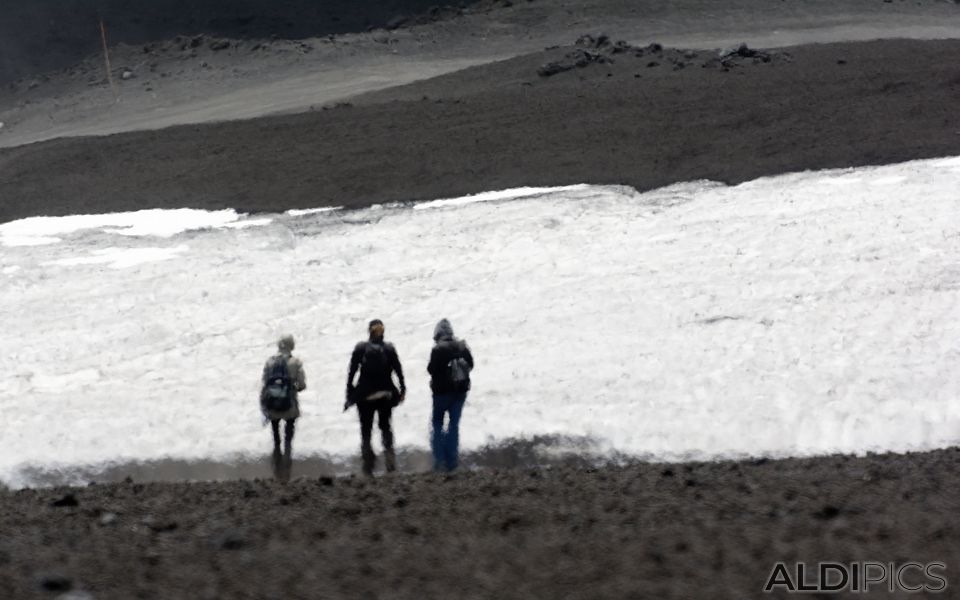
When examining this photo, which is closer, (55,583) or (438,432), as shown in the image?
(55,583)

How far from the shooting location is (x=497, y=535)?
768 cm

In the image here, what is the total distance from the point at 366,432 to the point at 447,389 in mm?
889

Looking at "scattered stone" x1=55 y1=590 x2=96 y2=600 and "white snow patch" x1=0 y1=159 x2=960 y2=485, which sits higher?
"white snow patch" x1=0 y1=159 x2=960 y2=485

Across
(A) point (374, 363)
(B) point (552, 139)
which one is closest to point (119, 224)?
(B) point (552, 139)

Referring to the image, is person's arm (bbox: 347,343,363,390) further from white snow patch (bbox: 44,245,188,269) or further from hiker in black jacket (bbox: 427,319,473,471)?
white snow patch (bbox: 44,245,188,269)

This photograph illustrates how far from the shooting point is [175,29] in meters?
39.4

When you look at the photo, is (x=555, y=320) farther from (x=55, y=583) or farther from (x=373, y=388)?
(x=55, y=583)

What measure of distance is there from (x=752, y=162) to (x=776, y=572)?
14029mm

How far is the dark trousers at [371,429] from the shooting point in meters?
11.6


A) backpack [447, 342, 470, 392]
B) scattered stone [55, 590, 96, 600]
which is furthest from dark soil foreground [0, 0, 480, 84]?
scattered stone [55, 590, 96, 600]

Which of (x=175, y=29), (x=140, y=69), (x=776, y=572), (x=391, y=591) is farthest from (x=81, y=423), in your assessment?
(x=175, y=29)

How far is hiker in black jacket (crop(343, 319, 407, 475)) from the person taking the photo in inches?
453

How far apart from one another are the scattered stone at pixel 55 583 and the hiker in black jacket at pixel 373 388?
15.4 feet

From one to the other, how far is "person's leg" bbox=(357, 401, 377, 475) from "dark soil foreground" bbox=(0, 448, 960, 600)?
1919mm
